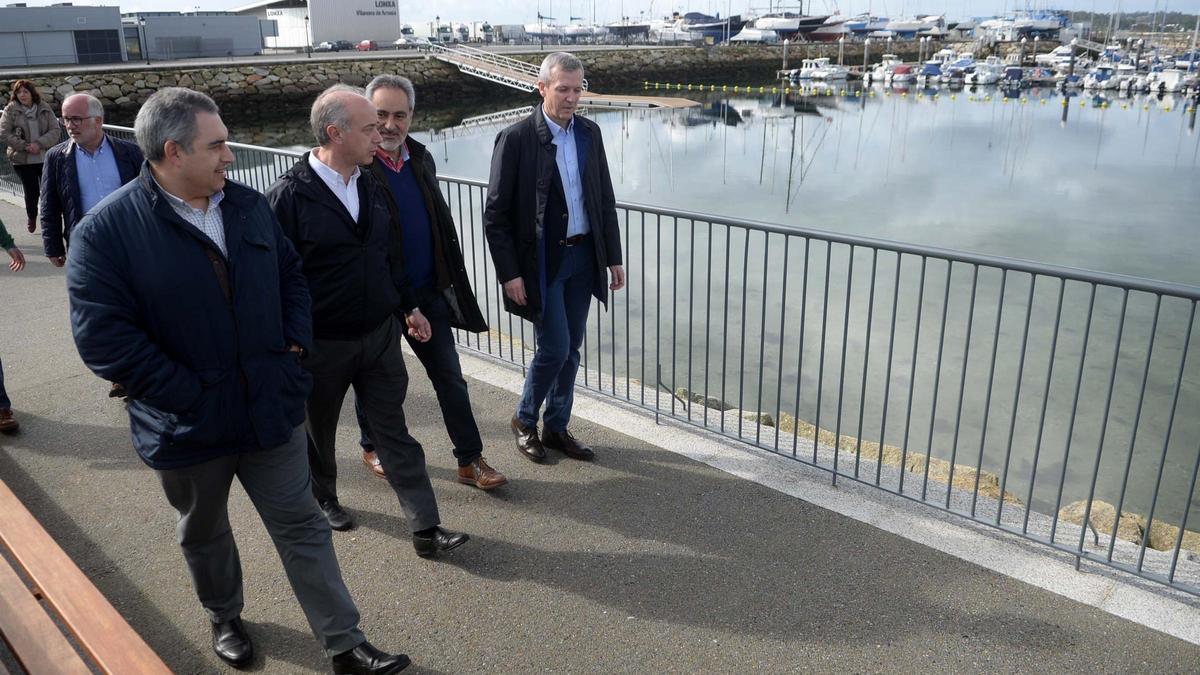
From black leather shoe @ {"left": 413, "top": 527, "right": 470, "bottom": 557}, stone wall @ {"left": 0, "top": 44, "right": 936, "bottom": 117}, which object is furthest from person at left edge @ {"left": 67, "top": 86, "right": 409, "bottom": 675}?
stone wall @ {"left": 0, "top": 44, "right": 936, "bottom": 117}

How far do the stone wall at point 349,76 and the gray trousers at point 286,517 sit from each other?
95.8ft

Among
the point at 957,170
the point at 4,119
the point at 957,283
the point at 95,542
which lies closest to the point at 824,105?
the point at 957,170

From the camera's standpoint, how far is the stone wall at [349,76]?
39.0 m

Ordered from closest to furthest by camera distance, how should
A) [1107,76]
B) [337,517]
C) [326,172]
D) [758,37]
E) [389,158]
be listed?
[326,172]
[389,158]
[337,517]
[1107,76]
[758,37]

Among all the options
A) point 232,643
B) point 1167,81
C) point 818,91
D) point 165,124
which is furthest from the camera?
point 818,91

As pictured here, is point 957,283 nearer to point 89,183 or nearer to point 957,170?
point 89,183

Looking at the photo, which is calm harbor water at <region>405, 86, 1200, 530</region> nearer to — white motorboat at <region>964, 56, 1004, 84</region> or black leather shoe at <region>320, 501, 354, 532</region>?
black leather shoe at <region>320, 501, 354, 532</region>

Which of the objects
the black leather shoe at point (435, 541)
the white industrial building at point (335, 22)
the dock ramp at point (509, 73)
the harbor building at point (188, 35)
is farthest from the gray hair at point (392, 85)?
the white industrial building at point (335, 22)

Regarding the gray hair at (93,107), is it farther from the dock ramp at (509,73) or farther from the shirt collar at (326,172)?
the dock ramp at (509,73)

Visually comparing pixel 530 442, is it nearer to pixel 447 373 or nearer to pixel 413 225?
pixel 447 373

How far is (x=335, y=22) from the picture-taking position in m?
72.4

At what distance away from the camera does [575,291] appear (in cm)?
469

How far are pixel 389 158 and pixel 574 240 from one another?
1050 millimetres

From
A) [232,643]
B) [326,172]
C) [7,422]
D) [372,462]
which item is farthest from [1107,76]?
[232,643]
